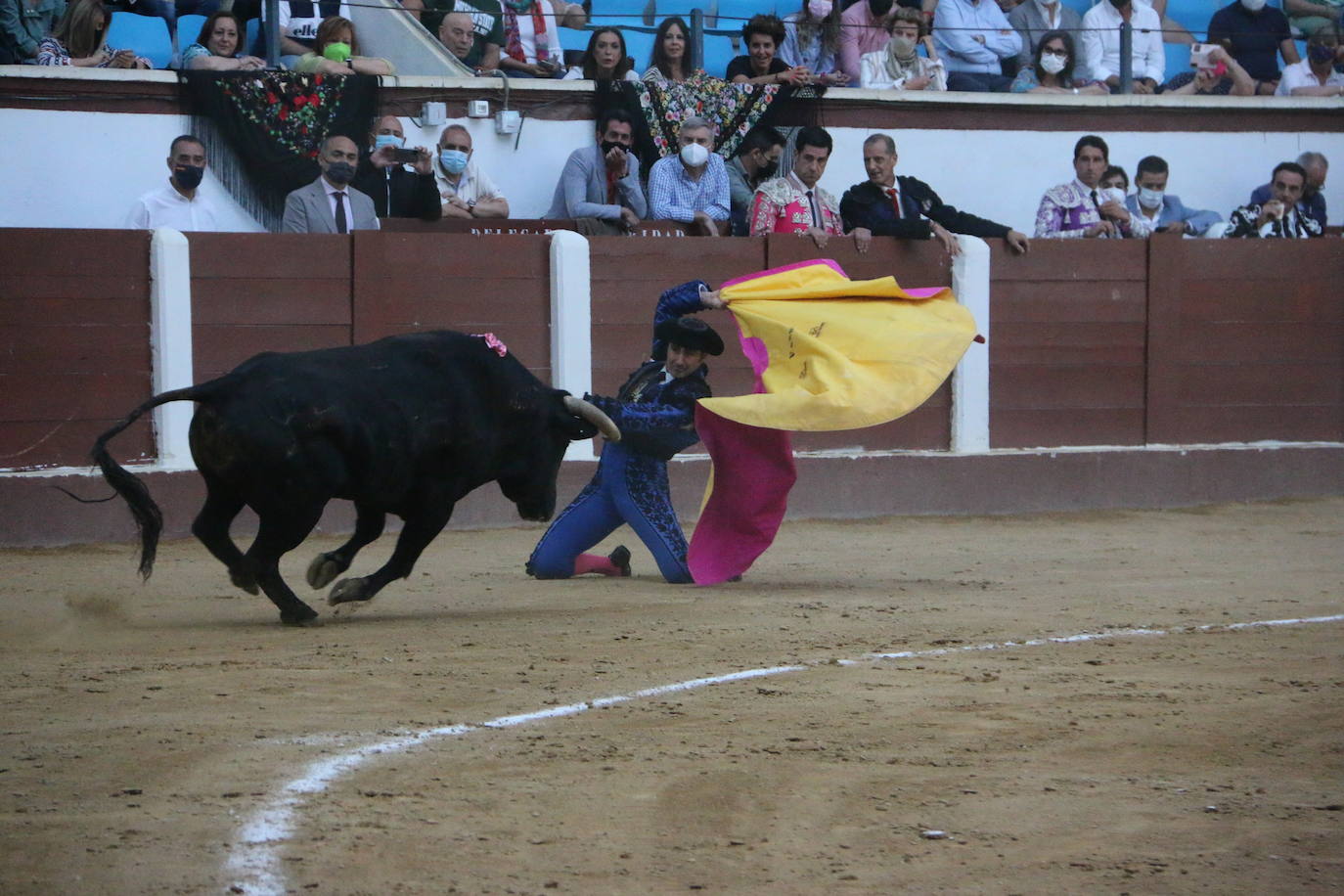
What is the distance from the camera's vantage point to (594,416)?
5.65 m

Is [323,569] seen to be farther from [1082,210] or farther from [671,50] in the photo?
[1082,210]

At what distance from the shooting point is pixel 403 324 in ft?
27.5

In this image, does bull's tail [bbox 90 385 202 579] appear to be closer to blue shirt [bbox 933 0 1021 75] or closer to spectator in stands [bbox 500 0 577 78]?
spectator in stands [bbox 500 0 577 78]

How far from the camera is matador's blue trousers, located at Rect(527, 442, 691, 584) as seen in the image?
6.25 meters

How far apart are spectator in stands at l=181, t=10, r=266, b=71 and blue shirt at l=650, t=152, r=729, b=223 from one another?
2.08 m

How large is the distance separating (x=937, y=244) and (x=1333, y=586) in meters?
3.39

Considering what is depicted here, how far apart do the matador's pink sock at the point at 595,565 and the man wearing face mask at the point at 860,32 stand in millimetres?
5004

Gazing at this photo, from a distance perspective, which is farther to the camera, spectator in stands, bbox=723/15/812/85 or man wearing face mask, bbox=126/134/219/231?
spectator in stands, bbox=723/15/812/85

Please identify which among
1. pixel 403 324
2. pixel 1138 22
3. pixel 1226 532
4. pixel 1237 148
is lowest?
pixel 1226 532

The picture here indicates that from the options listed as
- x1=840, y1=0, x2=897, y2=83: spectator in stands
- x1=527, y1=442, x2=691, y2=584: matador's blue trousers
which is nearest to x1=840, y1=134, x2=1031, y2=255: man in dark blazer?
x1=840, y1=0, x2=897, y2=83: spectator in stands

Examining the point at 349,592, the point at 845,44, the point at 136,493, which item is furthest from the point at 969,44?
the point at 136,493

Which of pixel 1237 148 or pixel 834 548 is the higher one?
pixel 1237 148

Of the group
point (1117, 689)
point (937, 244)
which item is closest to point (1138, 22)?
point (937, 244)

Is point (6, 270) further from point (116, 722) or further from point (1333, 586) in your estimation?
point (1333, 586)
